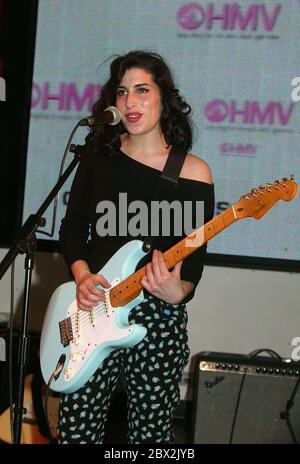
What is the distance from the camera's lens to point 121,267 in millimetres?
2062

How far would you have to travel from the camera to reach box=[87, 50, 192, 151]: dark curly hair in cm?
221

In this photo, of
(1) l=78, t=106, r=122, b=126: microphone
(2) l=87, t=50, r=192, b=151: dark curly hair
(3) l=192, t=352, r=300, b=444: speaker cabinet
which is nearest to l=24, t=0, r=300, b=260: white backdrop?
(3) l=192, t=352, r=300, b=444: speaker cabinet

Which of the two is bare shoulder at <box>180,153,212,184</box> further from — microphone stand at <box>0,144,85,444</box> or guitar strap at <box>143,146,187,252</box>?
microphone stand at <box>0,144,85,444</box>

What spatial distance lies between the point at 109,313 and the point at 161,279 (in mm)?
263

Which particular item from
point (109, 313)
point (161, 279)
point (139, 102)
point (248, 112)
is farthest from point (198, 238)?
point (248, 112)

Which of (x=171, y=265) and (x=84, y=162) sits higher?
(x=84, y=162)

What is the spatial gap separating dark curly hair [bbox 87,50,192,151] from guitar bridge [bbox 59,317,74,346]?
0.58m

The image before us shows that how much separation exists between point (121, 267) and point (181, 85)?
164 centimetres

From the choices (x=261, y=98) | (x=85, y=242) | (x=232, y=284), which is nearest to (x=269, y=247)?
(x=232, y=284)

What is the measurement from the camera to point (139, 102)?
85.0 inches

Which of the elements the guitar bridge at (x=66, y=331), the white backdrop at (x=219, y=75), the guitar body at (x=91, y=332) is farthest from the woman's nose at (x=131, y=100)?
the white backdrop at (x=219, y=75)
